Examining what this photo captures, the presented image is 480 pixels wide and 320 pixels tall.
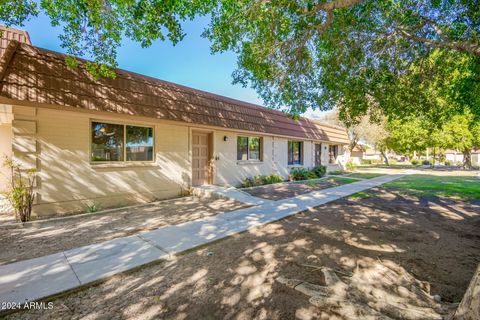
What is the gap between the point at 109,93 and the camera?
22.1 ft

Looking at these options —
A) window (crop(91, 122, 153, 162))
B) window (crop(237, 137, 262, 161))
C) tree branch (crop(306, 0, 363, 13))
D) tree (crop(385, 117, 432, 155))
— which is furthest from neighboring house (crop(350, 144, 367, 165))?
tree branch (crop(306, 0, 363, 13))

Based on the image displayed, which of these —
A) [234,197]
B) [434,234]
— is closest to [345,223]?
[434,234]

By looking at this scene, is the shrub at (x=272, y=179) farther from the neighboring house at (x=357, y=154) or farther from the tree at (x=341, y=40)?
the neighboring house at (x=357, y=154)

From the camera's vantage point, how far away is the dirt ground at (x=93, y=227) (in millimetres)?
4184

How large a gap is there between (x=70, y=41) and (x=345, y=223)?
28.0 feet

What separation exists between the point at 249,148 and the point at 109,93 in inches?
301

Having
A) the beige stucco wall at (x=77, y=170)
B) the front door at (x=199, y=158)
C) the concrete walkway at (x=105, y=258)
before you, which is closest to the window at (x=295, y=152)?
the front door at (x=199, y=158)

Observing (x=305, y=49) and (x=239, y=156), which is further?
(x=239, y=156)

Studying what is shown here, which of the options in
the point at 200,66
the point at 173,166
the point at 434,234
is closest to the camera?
the point at 434,234

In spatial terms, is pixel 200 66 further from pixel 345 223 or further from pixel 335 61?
pixel 345 223

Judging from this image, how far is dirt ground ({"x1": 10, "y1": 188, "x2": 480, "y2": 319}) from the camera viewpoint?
100 inches

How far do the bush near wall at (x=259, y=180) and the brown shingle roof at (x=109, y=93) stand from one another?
271 cm

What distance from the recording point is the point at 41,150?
6180 mm

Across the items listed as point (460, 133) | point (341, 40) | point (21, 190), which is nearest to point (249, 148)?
point (341, 40)
